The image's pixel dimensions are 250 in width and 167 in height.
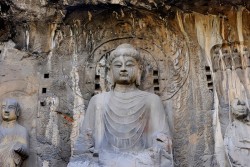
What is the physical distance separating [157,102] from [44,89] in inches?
62.2

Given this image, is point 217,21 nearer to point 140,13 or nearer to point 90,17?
point 140,13

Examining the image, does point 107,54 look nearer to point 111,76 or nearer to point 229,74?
point 111,76

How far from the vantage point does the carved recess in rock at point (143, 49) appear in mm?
7375

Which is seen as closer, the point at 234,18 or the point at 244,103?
the point at 244,103

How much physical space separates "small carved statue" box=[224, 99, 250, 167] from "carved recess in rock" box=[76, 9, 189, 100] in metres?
0.99

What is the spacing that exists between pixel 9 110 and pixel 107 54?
5.25ft

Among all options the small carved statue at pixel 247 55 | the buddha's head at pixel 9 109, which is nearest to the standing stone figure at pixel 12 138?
the buddha's head at pixel 9 109

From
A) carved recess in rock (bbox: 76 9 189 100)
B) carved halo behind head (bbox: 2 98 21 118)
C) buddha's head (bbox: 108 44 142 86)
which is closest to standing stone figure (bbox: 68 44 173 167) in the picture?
buddha's head (bbox: 108 44 142 86)

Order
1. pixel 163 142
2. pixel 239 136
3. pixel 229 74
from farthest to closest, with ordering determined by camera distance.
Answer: pixel 229 74 → pixel 239 136 → pixel 163 142

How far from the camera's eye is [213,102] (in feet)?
22.9

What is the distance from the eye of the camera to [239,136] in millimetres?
6430

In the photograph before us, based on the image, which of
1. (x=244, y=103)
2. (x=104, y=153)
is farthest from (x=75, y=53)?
(x=244, y=103)

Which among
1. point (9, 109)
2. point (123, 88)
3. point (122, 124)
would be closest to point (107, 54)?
point (123, 88)

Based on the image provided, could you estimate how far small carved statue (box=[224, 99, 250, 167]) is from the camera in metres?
6.27
